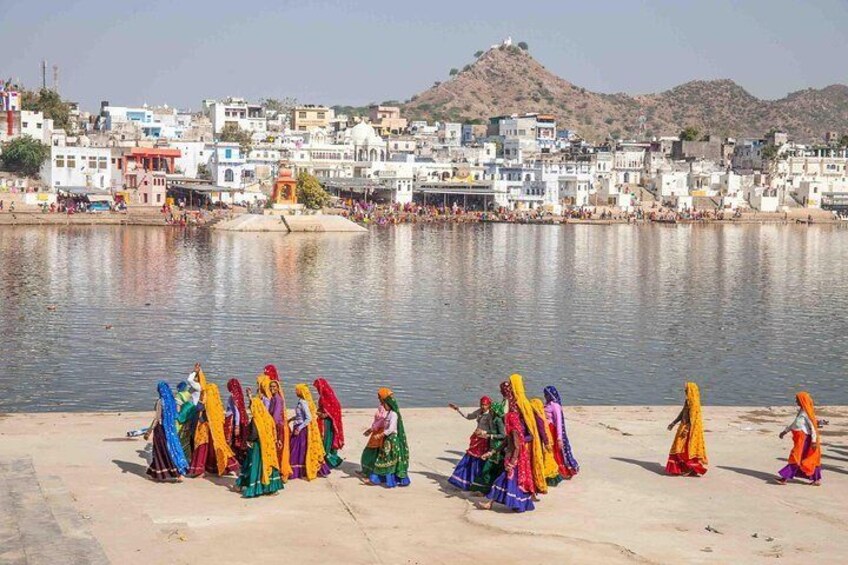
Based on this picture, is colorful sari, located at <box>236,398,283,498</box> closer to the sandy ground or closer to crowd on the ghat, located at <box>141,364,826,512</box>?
crowd on the ghat, located at <box>141,364,826,512</box>

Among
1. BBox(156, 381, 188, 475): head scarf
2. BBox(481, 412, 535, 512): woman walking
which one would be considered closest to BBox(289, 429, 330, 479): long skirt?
BBox(156, 381, 188, 475): head scarf

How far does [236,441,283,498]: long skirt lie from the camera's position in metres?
10.8

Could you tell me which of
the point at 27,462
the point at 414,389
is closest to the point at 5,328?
the point at 414,389

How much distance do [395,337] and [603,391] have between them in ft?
23.1

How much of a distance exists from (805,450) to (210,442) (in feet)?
18.1

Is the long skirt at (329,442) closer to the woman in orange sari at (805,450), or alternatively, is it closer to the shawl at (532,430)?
the shawl at (532,430)

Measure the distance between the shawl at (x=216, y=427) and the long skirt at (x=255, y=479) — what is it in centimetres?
63

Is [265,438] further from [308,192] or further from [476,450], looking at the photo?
[308,192]

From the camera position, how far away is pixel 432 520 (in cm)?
1031

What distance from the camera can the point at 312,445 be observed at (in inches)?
454

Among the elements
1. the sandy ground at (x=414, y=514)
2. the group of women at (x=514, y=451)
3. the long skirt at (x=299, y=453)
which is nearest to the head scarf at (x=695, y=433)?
the sandy ground at (x=414, y=514)

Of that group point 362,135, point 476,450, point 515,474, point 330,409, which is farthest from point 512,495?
point 362,135

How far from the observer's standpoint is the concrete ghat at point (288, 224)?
67.1 m

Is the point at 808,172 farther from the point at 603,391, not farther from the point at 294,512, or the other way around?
the point at 294,512
